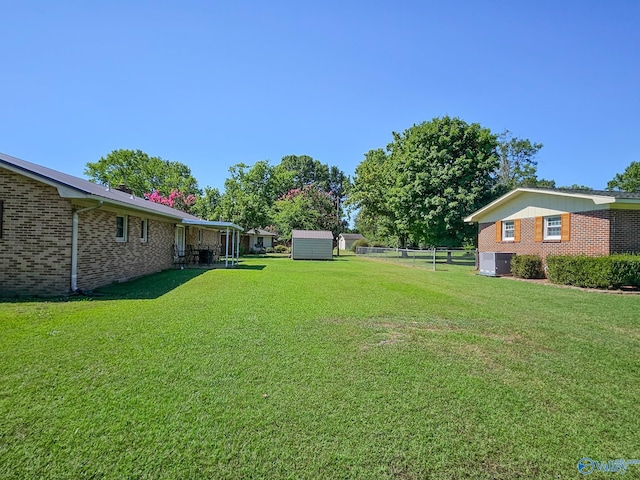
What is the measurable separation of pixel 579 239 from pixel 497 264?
3.30 m

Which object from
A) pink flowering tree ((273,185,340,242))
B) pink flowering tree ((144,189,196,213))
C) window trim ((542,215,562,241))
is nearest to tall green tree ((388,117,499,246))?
window trim ((542,215,562,241))

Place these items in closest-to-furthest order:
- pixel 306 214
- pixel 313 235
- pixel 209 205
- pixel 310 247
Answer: pixel 310 247, pixel 313 235, pixel 209 205, pixel 306 214

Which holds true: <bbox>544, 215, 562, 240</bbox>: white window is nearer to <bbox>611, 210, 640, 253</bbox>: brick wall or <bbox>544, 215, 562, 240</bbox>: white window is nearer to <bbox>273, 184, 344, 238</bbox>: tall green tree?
<bbox>611, 210, 640, 253</bbox>: brick wall

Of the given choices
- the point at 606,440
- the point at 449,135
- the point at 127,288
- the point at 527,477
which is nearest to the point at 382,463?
the point at 527,477

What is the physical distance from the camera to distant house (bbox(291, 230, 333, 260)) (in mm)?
28484

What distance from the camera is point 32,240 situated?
8523 millimetres

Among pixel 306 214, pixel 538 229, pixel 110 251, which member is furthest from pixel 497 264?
pixel 306 214

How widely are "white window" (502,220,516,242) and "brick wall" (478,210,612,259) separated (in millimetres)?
571

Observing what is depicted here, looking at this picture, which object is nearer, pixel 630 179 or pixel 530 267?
pixel 530 267

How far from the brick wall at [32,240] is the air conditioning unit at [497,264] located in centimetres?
1557

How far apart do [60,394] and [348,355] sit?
2.99 m

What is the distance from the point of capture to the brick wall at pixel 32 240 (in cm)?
846

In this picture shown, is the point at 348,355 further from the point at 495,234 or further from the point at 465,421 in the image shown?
the point at 495,234

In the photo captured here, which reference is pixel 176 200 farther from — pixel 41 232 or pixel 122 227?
pixel 41 232
